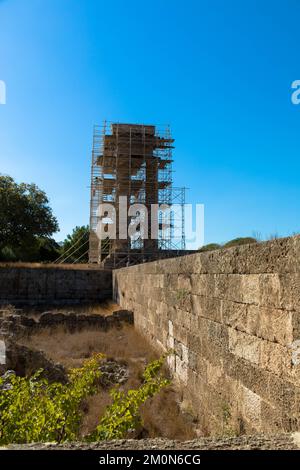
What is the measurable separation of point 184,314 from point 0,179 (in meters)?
25.6

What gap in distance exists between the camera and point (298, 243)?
2693mm

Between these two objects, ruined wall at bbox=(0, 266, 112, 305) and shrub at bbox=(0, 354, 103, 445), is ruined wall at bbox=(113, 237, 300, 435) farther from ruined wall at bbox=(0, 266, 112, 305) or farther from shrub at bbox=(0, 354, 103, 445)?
ruined wall at bbox=(0, 266, 112, 305)

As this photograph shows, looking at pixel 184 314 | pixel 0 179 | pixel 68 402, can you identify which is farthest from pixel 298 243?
pixel 0 179

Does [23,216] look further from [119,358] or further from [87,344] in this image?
[119,358]

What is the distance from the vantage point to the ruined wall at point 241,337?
278cm

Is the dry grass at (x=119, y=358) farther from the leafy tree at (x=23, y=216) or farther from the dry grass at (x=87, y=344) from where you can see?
the leafy tree at (x=23, y=216)

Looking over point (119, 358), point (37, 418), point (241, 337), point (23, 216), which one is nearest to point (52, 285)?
point (23, 216)

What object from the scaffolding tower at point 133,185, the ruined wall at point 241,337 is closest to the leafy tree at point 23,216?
the scaffolding tower at point 133,185

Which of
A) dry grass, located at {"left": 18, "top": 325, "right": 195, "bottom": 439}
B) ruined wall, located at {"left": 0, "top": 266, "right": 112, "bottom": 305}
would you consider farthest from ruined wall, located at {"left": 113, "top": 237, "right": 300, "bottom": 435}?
ruined wall, located at {"left": 0, "top": 266, "right": 112, "bottom": 305}

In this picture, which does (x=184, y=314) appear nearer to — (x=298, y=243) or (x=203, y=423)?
(x=203, y=423)

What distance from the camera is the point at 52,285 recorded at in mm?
21344

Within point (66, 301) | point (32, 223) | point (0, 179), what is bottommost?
point (66, 301)

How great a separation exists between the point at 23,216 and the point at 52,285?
7.70 metres

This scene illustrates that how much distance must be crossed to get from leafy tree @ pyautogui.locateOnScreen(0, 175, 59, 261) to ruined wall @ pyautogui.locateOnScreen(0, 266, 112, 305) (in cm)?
586
